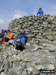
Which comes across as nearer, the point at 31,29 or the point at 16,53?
the point at 16,53

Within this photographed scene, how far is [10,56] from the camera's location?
1448 centimetres

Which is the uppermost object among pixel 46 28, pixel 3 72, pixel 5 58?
pixel 46 28

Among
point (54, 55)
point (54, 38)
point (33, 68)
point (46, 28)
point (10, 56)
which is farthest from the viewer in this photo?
point (46, 28)

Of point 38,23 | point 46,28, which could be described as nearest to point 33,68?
point 46,28

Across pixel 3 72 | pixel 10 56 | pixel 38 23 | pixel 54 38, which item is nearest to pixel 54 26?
pixel 38 23

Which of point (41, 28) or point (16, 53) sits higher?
point (41, 28)

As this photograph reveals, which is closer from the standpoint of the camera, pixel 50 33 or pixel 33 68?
pixel 33 68

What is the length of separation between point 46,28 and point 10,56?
7.63 m

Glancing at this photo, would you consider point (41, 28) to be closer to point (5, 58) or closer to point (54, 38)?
point (54, 38)

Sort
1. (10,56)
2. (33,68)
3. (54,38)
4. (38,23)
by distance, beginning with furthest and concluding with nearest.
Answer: (38,23), (54,38), (10,56), (33,68)

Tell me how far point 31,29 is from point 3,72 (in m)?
8.98

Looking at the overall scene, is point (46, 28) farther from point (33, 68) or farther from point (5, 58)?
point (33, 68)

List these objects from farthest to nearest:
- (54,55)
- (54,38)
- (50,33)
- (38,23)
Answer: (38,23) → (50,33) → (54,38) → (54,55)

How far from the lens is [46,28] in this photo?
2048 centimetres
